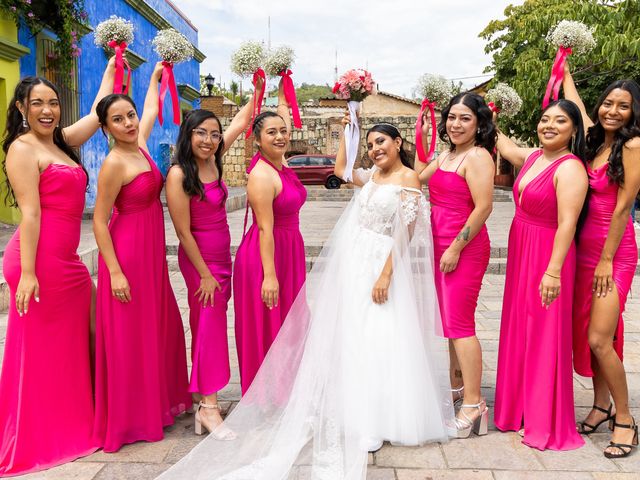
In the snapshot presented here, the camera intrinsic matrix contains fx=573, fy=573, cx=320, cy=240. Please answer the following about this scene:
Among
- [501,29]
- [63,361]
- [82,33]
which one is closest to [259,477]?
[63,361]

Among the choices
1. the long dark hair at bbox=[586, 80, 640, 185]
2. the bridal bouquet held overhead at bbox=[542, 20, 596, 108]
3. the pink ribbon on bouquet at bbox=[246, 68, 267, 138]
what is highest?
the bridal bouquet held overhead at bbox=[542, 20, 596, 108]

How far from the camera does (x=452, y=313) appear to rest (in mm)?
3504

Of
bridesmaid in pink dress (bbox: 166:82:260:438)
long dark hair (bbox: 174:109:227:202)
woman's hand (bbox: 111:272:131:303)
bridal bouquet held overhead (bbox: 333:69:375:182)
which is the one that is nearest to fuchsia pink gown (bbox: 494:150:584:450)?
bridal bouquet held overhead (bbox: 333:69:375:182)

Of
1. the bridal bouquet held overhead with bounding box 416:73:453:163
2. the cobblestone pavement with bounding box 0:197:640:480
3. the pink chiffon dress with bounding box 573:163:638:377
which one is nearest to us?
the cobblestone pavement with bounding box 0:197:640:480

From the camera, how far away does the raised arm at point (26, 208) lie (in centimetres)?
300

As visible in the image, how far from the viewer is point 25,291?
3.04 meters

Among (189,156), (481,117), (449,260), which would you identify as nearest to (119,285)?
(189,156)

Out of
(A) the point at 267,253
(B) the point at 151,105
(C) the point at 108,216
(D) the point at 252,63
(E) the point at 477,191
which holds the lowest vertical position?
(A) the point at 267,253

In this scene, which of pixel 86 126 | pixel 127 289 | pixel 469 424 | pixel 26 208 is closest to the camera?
pixel 26 208

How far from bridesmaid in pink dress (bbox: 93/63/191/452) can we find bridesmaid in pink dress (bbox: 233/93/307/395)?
1.73 ft

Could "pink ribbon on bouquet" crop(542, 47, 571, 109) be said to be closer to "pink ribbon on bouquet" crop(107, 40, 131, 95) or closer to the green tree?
"pink ribbon on bouquet" crop(107, 40, 131, 95)

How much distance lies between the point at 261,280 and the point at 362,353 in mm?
789

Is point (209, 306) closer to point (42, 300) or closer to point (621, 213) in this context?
point (42, 300)

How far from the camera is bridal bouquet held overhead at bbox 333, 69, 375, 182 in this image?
3.77m
